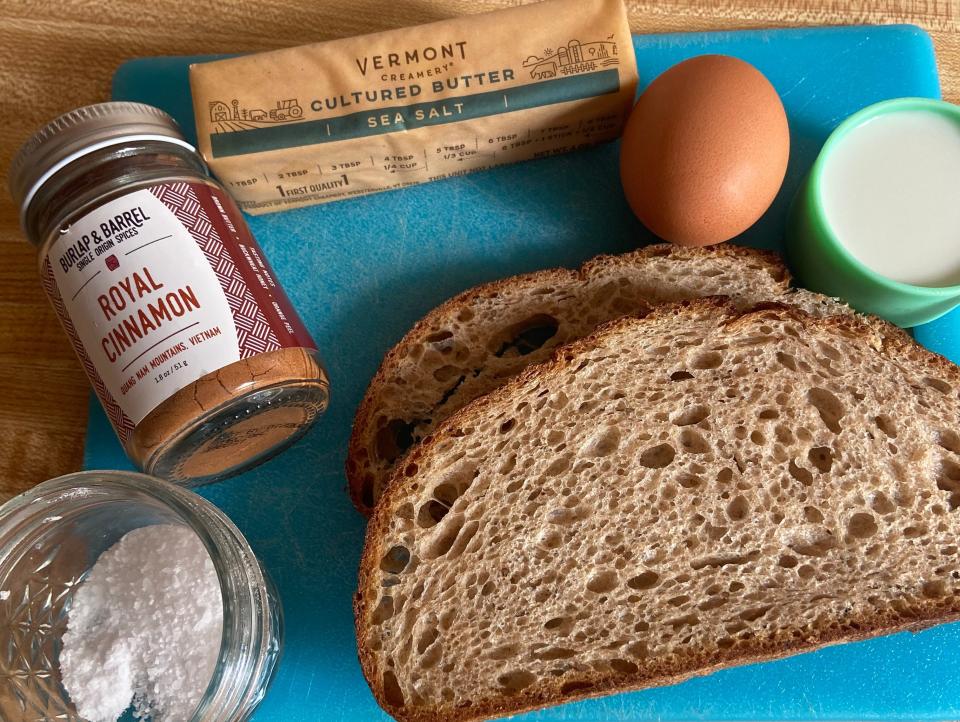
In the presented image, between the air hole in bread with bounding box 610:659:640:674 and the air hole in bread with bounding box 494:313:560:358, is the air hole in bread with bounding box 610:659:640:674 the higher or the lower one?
the lower one

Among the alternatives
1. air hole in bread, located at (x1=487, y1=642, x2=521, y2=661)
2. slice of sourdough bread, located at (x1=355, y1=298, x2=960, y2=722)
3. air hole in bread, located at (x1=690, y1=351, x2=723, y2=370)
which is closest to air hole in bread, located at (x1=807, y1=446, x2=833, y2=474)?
slice of sourdough bread, located at (x1=355, y1=298, x2=960, y2=722)

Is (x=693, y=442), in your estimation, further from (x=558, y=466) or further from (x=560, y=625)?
(x=560, y=625)

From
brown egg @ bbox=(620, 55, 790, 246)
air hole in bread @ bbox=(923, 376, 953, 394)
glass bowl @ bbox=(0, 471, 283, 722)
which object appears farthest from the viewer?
air hole in bread @ bbox=(923, 376, 953, 394)

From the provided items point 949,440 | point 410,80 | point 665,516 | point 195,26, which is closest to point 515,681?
point 665,516

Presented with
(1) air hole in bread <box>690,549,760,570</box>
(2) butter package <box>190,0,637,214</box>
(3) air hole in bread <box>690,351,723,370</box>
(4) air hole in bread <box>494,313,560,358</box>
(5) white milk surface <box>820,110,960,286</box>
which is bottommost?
(1) air hole in bread <box>690,549,760,570</box>

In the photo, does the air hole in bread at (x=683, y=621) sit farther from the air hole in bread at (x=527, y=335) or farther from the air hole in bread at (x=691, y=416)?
the air hole in bread at (x=527, y=335)

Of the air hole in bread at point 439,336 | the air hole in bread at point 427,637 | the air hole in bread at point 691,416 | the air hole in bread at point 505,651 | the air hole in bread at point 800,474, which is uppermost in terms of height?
the air hole in bread at point 439,336

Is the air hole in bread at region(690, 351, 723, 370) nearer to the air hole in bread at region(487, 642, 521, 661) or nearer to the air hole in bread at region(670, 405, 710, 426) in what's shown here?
the air hole in bread at region(670, 405, 710, 426)

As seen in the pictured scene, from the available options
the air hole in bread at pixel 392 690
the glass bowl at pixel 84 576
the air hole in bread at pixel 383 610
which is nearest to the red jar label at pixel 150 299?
the glass bowl at pixel 84 576
